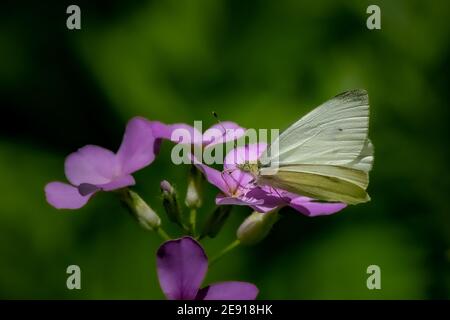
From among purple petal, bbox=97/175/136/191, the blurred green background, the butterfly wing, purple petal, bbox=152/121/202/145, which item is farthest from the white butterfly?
the blurred green background

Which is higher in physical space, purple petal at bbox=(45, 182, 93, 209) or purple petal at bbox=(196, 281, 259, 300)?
purple petal at bbox=(45, 182, 93, 209)

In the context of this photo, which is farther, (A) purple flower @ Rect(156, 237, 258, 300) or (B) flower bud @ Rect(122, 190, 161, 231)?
(B) flower bud @ Rect(122, 190, 161, 231)

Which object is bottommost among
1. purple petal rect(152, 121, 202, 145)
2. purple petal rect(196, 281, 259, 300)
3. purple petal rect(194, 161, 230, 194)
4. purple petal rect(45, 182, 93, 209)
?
purple petal rect(196, 281, 259, 300)

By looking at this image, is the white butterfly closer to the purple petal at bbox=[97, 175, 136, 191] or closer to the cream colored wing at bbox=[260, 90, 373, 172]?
the cream colored wing at bbox=[260, 90, 373, 172]

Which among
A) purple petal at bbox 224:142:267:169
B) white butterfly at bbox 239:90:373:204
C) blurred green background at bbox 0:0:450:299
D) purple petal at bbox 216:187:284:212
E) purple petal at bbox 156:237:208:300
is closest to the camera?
purple petal at bbox 156:237:208:300

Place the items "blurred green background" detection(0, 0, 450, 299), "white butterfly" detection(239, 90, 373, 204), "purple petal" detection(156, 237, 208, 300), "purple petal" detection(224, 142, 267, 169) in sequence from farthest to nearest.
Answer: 1. "blurred green background" detection(0, 0, 450, 299)
2. "purple petal" detection(224, 142, 267, 169)
3. "white butterfly" detection(239, 90, 373, 204)
4. "purple petal" detection(156, 237, 208, 300)

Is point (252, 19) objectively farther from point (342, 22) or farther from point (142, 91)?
point (142, 91)
